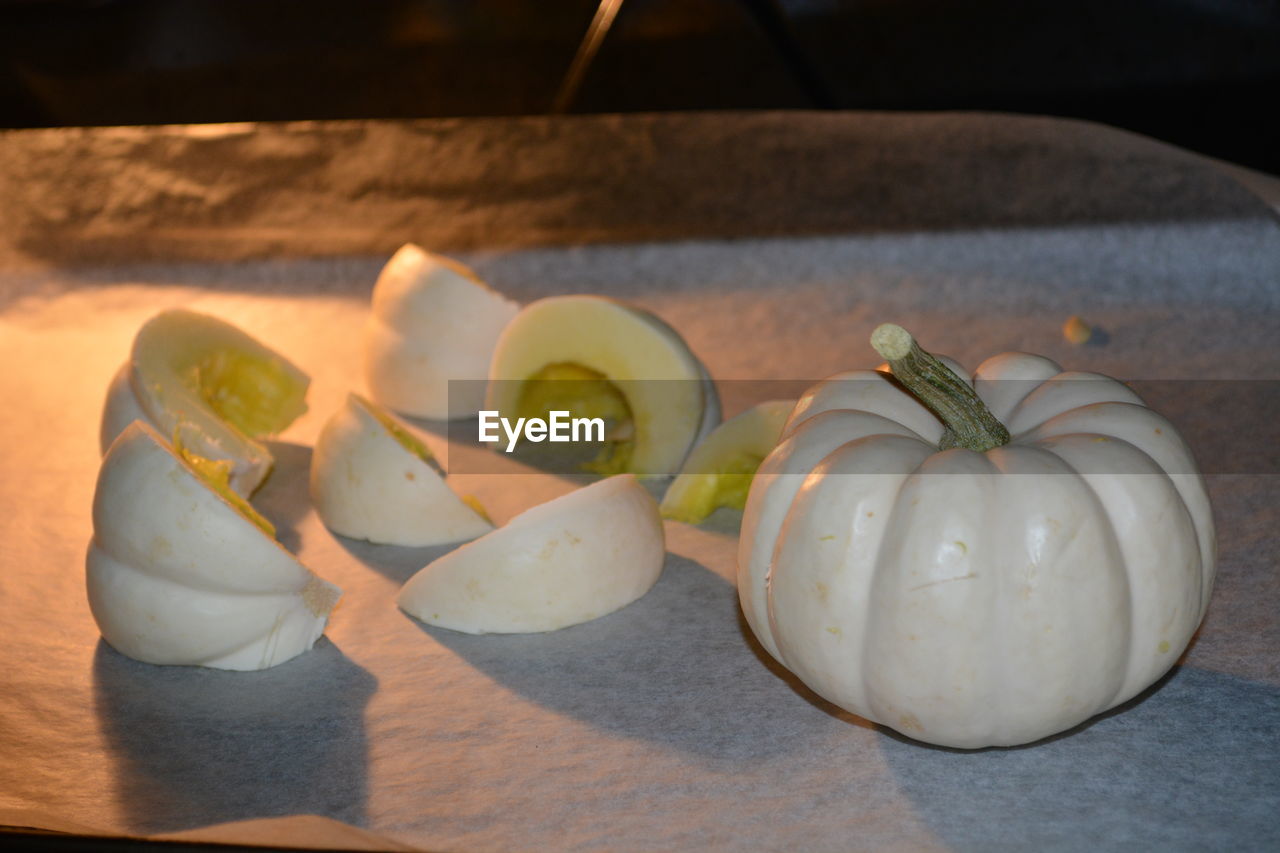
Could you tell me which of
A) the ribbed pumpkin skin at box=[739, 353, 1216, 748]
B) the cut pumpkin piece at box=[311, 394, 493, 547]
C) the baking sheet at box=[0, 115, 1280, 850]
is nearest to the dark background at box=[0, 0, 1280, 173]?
the baking sheet at box=[0, 115, 1280, 850]

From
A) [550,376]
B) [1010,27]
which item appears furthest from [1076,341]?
[550,376]

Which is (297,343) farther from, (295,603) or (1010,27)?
(1010,27)

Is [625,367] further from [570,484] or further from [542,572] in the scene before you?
[542,572]

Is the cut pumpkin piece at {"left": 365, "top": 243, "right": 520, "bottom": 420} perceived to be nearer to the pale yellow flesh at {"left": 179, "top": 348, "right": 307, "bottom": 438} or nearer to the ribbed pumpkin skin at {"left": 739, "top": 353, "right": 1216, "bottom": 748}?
the pale yellow flesh at {"left": 179, "top": 348, "right": 307, "bottom": 438}

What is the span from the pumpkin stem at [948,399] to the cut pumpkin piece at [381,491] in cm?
57

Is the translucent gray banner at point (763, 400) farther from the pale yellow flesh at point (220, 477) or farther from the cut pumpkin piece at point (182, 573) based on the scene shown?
the cut pumpkin piece at point (182, 573)

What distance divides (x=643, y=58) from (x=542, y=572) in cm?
89

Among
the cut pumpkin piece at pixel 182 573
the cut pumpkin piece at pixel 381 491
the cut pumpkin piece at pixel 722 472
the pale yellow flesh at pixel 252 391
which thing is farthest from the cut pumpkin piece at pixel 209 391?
the cut pumpkin piece at pixel 722 472

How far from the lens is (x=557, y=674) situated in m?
1.16

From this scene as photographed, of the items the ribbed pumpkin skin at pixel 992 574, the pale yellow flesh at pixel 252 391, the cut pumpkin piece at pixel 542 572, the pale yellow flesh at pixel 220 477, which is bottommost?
the pale yellow flesh at pixel 252 391

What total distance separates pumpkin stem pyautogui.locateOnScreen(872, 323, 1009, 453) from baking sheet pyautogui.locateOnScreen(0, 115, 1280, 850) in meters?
0.25

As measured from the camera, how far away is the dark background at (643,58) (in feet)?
3.47

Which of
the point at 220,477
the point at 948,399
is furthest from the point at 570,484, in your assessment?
the point at 948,399

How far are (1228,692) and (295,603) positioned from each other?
0.82 metres
